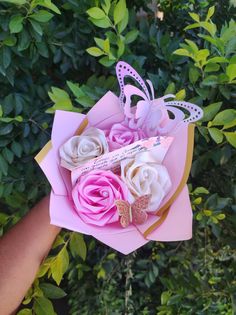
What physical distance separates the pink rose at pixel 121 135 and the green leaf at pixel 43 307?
1.54 feet

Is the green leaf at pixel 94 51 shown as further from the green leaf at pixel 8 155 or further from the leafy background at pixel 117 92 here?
the green leaf at pixel 8 155

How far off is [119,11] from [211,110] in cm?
28

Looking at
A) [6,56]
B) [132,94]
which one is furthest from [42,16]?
[132,94]

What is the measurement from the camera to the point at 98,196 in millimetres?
724

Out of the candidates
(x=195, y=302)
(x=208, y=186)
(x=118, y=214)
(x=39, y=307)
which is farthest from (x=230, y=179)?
(x=39, y=307)

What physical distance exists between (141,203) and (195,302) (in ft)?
1.32

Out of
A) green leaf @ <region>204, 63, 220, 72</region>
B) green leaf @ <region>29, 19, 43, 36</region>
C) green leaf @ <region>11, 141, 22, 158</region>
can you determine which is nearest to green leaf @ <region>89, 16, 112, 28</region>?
green leaf @ <region>29, 19, 43, 36</region>

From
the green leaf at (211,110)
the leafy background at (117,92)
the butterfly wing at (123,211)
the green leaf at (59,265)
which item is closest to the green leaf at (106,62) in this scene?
the leafy background at (117,92)

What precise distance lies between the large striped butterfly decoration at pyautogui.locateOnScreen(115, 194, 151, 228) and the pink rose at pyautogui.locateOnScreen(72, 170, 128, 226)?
A: 0.01m

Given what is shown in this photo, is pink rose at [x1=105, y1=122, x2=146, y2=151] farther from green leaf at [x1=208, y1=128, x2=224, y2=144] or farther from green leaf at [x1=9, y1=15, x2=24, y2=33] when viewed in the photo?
green leaf at [x1=9, y1=15, x2=24, y2=33]

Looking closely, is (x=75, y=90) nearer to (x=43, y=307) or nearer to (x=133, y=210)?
(x=133, y=210)

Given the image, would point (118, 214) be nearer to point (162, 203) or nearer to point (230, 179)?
point (162, 203)

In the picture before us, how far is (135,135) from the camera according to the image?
738 millimetres

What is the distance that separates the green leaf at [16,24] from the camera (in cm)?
83
